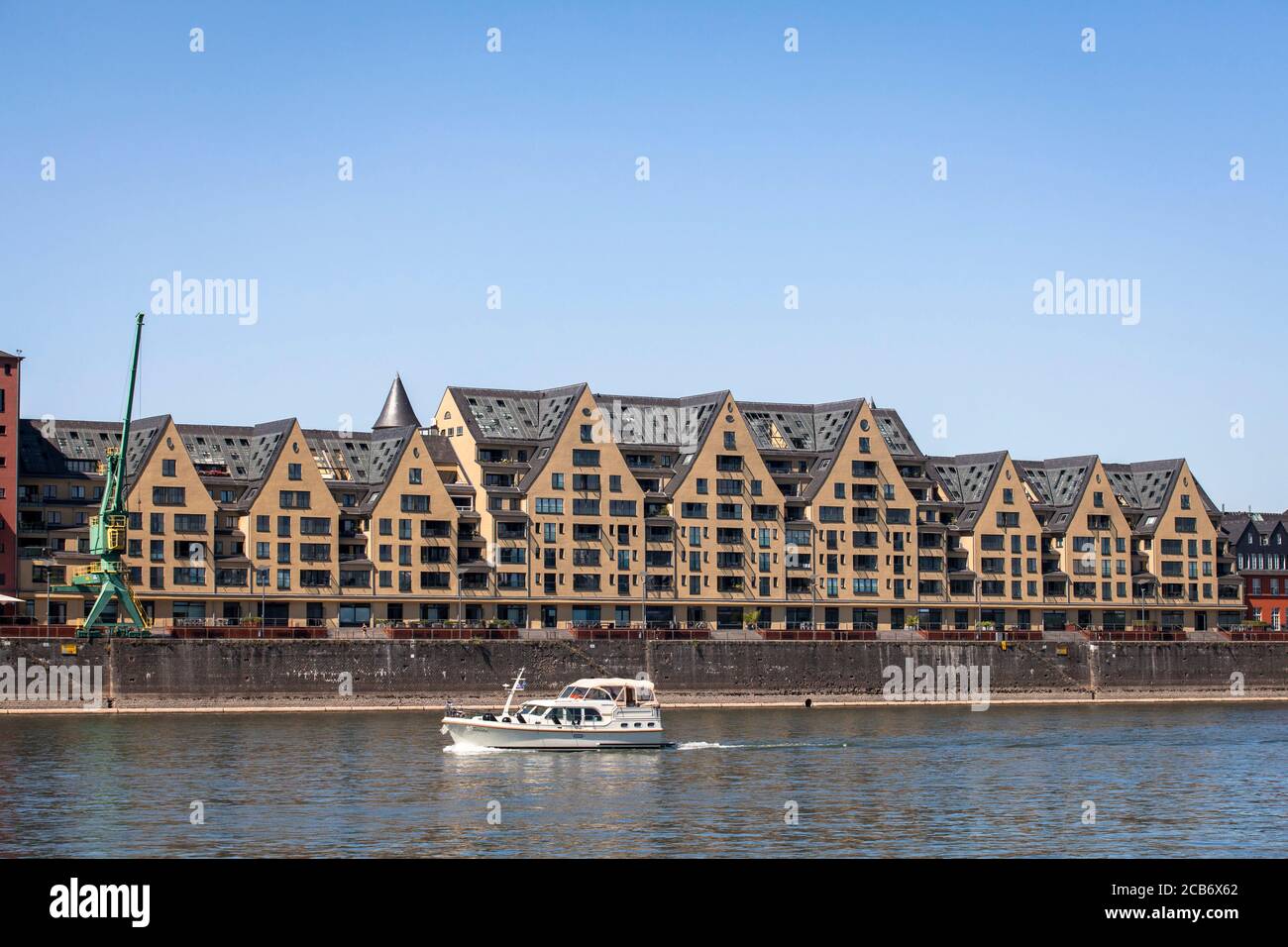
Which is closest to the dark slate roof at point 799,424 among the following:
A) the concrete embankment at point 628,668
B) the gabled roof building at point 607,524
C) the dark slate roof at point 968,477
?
the gabled roof building at point 607,524

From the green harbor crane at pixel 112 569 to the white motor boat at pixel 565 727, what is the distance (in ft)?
146

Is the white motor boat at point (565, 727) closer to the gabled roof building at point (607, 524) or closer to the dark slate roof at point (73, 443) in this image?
the gabled roof building at point (607, 524)

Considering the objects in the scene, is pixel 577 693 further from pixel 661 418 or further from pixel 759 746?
pixel 661 418

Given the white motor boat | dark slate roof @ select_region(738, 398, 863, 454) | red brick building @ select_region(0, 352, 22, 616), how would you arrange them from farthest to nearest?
dark slate roof @ select_region(738, 398, 863, 454), red brick building @ select_region(0, 352, 22, 616), the white motor boat

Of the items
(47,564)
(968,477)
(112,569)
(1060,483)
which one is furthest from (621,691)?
(1060,483)

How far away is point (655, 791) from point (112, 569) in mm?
76411

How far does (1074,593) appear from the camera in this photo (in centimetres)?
18912

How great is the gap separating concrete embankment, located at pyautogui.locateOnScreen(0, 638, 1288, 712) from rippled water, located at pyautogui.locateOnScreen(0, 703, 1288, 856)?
12624mm

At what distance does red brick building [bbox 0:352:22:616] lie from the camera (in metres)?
146

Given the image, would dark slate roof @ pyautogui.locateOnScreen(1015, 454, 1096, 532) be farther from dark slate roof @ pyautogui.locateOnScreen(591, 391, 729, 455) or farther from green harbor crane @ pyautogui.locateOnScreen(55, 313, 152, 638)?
green harbor crane @ pyautogui.locateOnScreen(55, 313, 152, 638)

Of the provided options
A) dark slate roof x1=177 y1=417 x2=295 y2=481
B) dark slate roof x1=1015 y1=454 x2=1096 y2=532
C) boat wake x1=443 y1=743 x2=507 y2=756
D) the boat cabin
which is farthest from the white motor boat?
dark slate roof x1=1015 y1=454 x2=1096 y2=532

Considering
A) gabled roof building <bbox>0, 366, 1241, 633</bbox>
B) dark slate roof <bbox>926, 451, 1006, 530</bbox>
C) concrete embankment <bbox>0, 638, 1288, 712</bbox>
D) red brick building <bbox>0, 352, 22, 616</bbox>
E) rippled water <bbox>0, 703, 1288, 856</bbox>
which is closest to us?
rippled water <bbox>0, 703, 1288, 856</bbox>

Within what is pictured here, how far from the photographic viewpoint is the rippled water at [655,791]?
58812mm
